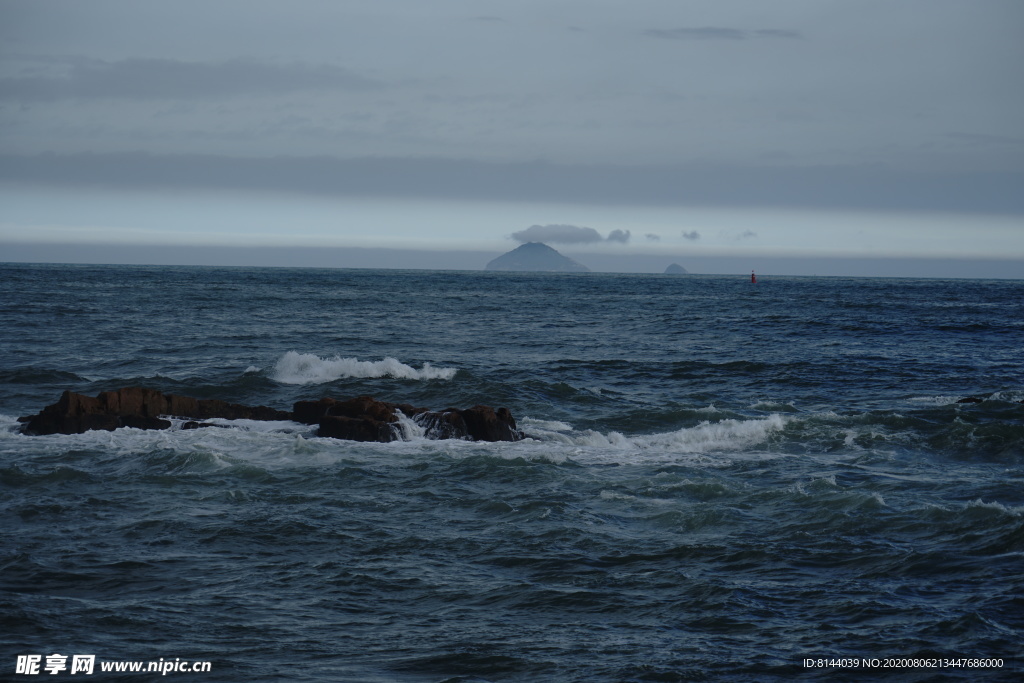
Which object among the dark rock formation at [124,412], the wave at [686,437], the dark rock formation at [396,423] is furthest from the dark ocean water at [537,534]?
the dark rock formation at [396,423]

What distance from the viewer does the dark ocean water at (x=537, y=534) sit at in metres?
9.02

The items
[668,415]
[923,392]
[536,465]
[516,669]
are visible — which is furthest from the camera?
[923,392]

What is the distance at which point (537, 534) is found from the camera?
496 inches

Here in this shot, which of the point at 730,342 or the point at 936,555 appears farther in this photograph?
the point at 730,342

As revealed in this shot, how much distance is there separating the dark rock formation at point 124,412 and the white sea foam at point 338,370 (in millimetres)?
7186

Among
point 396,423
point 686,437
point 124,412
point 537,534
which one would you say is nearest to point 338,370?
point 124,412

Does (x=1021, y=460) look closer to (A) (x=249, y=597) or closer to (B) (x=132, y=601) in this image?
(A) (x=249, y=597)

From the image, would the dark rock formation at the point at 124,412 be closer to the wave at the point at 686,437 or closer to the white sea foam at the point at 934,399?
the wave at the point at 686,437

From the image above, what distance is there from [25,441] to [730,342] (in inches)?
1217

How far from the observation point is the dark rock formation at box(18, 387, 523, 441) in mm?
19016

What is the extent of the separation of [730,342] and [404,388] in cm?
1961

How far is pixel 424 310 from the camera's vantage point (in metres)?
63.0

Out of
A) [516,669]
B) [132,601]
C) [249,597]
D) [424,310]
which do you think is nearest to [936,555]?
[516,669]

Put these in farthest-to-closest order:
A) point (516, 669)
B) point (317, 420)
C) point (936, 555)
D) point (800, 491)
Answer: point (317, 420), point (800, 491), point (936, 555), point (516, 669)
